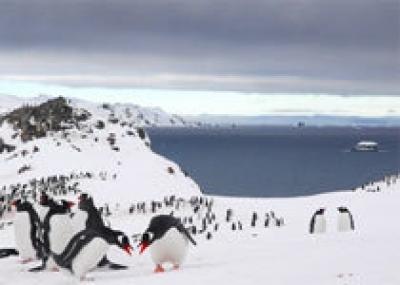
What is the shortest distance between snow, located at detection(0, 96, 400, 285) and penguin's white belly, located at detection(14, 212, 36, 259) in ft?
1.19

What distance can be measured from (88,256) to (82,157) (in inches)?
1703

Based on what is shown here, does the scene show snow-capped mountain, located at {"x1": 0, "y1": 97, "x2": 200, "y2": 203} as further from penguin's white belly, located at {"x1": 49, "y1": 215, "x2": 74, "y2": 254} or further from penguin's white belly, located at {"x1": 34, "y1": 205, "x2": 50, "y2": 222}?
penguin's white belly, located at {"x1": 49, "y1": 215, "x2": 74, "y2": 254}

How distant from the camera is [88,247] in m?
12.4

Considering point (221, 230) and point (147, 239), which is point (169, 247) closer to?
point (147, 239)

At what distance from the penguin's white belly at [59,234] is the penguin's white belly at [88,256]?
104 centimetres

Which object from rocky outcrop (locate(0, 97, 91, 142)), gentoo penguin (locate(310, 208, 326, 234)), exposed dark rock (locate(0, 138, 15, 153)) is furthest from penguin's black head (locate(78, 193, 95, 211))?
rocky outcrop (locate(0, 97, 91, 142))

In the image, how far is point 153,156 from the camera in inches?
2237

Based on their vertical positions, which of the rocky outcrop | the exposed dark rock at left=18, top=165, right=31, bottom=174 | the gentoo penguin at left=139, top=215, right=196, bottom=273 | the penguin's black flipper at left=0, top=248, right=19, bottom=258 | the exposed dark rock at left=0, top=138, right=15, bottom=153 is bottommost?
the penguin's black flipper at left=0, top=248, right=19, bottom=258

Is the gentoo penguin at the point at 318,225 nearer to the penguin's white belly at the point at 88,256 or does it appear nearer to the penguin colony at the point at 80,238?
the penguin colony at the point at 80,238

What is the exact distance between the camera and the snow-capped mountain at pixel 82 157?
4031 centimetres

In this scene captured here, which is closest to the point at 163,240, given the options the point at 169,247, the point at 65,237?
the point at 169,247

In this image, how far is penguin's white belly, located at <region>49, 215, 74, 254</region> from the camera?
1355 cm

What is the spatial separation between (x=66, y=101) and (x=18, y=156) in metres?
15.9

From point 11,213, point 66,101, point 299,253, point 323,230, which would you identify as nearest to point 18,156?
point 66,101
